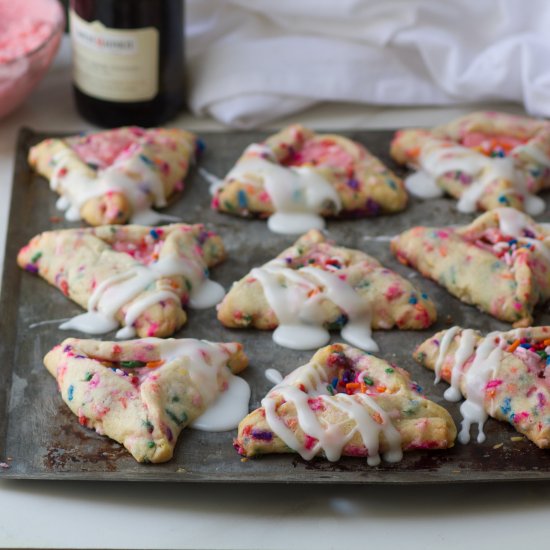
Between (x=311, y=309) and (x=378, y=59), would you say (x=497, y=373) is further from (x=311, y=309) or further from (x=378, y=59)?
(x=378, y=59)

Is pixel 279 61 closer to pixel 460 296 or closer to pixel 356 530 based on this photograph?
pixel 460 296

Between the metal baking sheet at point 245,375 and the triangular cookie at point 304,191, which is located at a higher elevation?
the triangular cookie at point 304,191

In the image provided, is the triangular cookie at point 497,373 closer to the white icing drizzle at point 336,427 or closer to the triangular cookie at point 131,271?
the white icing drizzle at point 336,427

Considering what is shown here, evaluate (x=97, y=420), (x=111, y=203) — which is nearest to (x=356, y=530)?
(x=97, y=420)

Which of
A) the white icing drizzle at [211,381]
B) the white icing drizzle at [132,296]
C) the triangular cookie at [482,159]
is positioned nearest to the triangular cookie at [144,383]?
the white icing drizzle at [211,381]

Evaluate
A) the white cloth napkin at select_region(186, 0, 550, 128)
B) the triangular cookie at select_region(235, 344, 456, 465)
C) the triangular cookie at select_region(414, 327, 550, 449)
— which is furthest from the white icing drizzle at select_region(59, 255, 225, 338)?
the white cloth napkin at select_region(186, 0, 550, 128)
